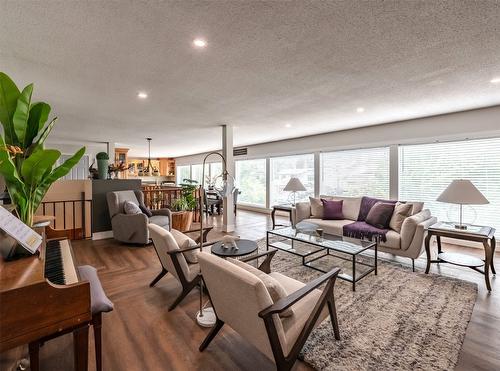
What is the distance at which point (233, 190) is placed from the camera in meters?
3.11

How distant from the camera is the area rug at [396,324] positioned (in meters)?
1.67

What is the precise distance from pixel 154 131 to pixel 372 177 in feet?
17.9

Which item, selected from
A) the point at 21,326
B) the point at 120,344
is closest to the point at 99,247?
the point at 120,344

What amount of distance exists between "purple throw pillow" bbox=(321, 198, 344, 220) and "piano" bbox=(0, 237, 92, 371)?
160 inches

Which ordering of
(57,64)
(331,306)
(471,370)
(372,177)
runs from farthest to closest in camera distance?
(372,177) → (57,64) → (331,306) → (471,370)

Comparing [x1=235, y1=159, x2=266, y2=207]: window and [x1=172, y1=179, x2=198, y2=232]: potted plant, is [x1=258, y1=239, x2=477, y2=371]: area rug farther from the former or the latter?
[x1=235, y1=159, x2=266, y2=207]: window

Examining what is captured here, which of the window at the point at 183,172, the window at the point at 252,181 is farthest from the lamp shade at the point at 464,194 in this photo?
the window at the point at 183,172

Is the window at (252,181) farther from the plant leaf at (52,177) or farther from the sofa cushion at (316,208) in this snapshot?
the plant leaf at (52,177)

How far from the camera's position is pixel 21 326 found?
991 mm

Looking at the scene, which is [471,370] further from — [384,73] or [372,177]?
[372,177]

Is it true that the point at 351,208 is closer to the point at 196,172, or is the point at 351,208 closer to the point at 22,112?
the point at 22,112

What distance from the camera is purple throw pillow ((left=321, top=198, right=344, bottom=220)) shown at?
4508 millimetres

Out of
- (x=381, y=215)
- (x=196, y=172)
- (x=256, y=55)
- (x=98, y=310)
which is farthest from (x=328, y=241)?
(x=196, y=172)

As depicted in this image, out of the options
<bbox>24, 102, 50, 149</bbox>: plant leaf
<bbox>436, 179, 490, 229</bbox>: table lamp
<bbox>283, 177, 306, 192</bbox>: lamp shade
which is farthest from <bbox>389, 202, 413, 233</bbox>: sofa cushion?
<bbox>24, 102, 50, 149</bbox>: plant leaf
